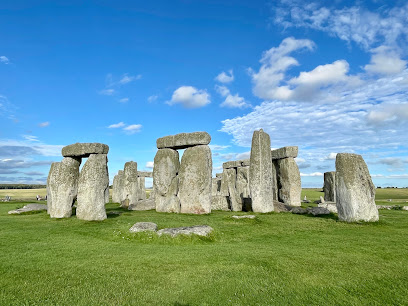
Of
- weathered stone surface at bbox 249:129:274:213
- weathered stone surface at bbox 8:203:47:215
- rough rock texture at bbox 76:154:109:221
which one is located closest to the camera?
rough rock texture at bbox 76:154:109:221

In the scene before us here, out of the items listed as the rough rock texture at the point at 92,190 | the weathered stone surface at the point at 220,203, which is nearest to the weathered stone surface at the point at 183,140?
the weathered stone surface at the point at 220,203

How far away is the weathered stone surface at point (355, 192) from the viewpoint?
38.4ft

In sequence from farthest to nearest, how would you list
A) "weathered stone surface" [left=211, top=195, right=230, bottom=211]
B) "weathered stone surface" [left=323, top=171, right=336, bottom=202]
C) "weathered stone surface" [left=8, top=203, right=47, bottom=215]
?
"weathered stone surface" [left=323, top=171, right=336, bottom=202]
"weathered stone surface" [left=211, top=195, right=230, bottom=211]
"weathered stone surface" [left=8, top=203, right=47, bottom=215]

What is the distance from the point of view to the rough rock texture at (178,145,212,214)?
16359mm

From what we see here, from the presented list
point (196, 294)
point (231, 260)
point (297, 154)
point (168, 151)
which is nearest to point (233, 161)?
point (297, 154)

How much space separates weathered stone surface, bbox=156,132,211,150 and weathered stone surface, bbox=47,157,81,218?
5.84 m

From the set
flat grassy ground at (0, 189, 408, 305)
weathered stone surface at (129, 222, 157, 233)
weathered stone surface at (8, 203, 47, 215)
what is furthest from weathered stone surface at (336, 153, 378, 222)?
weathered stone surface at (8, 203, 47, 215)

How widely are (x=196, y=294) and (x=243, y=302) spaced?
0.82 meters

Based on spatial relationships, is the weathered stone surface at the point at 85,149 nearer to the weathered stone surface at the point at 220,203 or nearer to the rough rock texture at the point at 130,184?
the weathered stone surface at the point at 220,203

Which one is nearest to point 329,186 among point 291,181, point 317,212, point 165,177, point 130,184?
point 291,181

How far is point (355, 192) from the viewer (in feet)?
38.4

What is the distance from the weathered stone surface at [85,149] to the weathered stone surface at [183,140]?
16.7 feet

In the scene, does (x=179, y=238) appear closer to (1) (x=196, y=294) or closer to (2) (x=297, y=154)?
(1) (x=196, y=294)

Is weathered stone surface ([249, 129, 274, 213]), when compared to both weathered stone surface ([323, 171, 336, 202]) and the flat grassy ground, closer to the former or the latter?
the flat grassy ground
